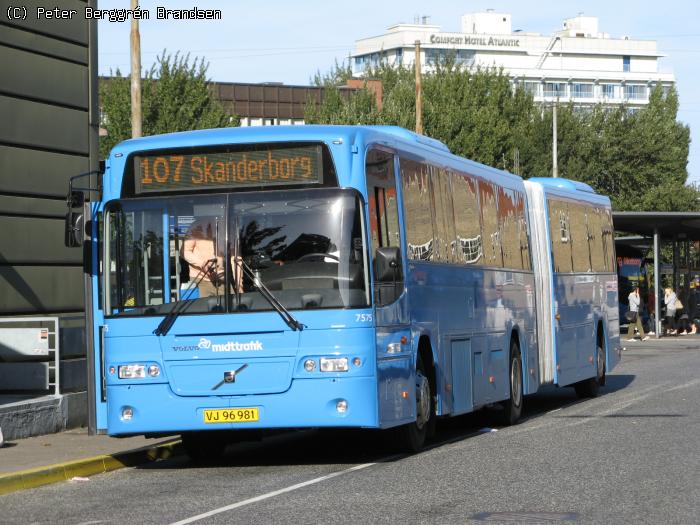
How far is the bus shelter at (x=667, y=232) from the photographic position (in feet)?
146

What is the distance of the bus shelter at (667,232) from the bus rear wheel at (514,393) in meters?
24.2

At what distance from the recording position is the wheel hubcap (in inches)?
569

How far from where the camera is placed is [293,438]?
56.3 feet

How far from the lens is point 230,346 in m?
13.2

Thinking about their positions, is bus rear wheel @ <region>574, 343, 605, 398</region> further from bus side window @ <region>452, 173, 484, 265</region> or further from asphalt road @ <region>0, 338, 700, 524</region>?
bus side window @ <region>452, 173, 484, 265</region>

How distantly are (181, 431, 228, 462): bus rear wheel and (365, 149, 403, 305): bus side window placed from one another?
7.84 ft

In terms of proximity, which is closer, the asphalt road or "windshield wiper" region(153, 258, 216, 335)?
the asphalt road

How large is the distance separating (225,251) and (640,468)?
399 cm

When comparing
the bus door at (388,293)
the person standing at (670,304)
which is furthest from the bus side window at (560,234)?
the person standing at (670,304)

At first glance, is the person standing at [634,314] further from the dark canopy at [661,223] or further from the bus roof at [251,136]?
the bus roof at [251,136]

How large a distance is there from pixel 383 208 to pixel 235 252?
1445mm

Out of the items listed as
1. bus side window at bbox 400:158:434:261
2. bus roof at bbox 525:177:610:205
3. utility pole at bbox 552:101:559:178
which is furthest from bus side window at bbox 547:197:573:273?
utility pole at bbox 552:101:559:178

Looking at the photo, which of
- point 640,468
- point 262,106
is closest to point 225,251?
point 640,468

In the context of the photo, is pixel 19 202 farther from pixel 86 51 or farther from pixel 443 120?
pixel 443 120
